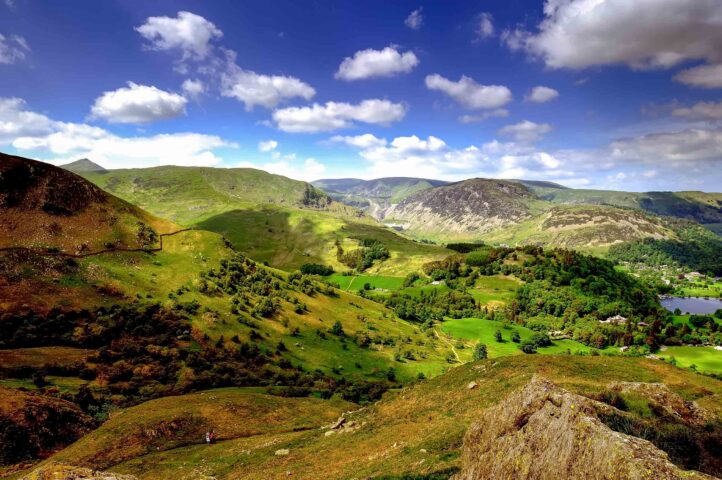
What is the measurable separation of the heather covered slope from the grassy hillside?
296ft

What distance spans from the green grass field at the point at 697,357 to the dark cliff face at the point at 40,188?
9927 inches

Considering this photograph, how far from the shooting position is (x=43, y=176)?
4983 inches

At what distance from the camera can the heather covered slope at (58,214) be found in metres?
112

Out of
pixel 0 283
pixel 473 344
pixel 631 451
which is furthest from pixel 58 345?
pixel 473 344

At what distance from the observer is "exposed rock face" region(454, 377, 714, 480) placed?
12.9 meters

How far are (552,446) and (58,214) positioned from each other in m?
153

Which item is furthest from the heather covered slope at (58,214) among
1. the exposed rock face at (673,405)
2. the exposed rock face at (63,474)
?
the exposed rock face at (673,405)

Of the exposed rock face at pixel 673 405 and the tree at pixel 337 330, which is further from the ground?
the exposed rock face at pixel 673 405

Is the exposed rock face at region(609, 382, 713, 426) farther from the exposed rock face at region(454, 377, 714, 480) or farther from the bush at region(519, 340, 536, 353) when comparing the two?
the bush at region(519, 340, 536, 353)

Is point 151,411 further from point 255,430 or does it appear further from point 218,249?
point 218,249

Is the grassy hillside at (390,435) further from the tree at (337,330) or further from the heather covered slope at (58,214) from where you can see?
the tree at (337,330)

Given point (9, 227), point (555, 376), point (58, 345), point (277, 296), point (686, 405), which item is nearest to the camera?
point (686, 405)

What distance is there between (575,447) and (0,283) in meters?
125

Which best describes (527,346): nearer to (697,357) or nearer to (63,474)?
(697,357)
